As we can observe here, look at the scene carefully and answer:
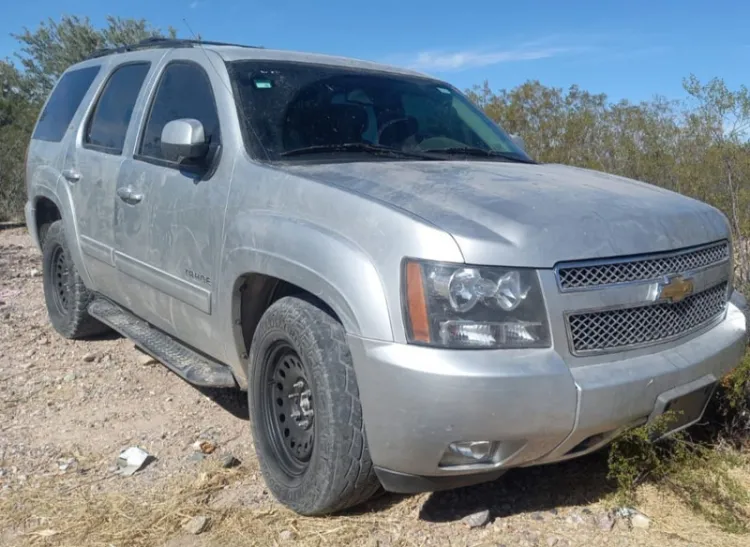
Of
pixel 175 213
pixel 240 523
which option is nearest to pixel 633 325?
pixel 240 523

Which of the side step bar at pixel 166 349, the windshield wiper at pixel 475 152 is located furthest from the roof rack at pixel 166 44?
the side step bar at pixel 166 349

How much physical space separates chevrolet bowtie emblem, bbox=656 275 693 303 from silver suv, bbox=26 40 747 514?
0.04ft

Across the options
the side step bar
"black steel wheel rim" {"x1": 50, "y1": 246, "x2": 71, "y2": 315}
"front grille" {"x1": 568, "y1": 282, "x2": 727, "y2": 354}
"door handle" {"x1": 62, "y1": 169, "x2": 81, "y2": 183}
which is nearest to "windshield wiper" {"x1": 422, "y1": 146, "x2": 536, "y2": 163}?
"front grille" {"x1": 568, "y1": 282, "x2": 727, "y2": 354}

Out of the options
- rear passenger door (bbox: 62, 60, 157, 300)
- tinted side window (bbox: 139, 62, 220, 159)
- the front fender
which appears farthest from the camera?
rear passenger door (bbox: 62, 60, 157, 300)

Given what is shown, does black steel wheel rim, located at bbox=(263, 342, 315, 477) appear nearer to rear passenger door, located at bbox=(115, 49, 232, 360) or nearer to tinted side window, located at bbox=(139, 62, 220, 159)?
rear passenger door, located at bbox=(115, 49, 232, 360)

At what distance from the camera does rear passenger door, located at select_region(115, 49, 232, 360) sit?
3.44 metres

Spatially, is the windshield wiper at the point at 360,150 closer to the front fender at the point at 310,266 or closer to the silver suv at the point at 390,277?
the silver suv at the point at 390,277

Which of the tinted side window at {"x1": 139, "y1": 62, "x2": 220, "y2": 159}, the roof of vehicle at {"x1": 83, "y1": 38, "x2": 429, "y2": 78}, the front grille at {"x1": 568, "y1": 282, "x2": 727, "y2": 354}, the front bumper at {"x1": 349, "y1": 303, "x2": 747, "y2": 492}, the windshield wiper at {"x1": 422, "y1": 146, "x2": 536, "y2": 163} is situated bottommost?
the front bumper at {"x1": 349, "y1": 303, "x2": 747, "y2": 492}

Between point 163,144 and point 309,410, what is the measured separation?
1.44 m

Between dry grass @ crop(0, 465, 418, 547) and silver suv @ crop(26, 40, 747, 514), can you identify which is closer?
silver suv @ crop(26, 40, 747, 514)

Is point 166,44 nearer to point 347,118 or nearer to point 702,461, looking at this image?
point 347,118

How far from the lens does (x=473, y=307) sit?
7.92ft

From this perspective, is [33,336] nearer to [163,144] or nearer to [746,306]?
[163,144]

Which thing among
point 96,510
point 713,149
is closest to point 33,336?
point 96,510
